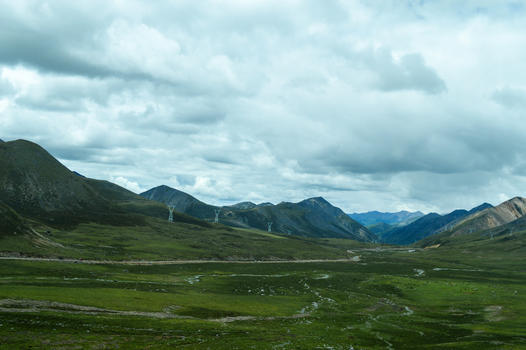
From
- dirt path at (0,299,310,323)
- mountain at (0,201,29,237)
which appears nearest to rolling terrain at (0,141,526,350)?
dirt path at (0,299,310,323)

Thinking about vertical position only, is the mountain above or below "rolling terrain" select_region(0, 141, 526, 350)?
above

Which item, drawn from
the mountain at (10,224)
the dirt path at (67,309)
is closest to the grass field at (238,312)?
the dirt path at (67,309)

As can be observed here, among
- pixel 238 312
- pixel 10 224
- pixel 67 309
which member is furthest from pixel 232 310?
pixel 10 224

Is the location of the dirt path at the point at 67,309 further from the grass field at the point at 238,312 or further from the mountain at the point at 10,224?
the mountain at the point at 10,224

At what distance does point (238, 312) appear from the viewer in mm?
86750

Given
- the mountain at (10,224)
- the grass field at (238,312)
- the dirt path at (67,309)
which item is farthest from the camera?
the mountain at (10,224)

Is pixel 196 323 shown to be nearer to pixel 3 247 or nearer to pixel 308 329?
pixel 308 329

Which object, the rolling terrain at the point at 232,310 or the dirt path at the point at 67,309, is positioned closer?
the rolling terrain at the point at 232,310

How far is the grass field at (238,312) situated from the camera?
187ft

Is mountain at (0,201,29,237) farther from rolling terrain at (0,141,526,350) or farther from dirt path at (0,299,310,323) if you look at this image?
dirt path at (0,299,310,323)

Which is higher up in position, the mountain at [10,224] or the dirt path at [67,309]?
the mountain at [10,224]

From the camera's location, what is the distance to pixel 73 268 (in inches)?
5177

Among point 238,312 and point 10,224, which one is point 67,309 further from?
point 10,224

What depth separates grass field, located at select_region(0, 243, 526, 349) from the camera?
57031 millimetres
